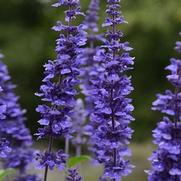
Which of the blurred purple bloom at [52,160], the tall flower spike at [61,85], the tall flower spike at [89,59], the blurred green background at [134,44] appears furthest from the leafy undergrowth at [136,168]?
the tall flower spike at [61,85]

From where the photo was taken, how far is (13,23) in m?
26.2

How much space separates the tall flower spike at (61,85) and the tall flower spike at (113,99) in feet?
0.82

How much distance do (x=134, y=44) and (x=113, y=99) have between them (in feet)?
53.7

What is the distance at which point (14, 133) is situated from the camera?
795 centimetres

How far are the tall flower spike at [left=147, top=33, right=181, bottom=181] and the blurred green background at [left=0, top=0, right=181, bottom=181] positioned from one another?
13779 millimetres

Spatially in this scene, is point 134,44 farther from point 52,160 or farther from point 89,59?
point 52,160

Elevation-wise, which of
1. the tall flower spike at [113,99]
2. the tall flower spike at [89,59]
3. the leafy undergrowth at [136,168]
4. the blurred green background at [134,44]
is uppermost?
the blurred green background at [134,44]

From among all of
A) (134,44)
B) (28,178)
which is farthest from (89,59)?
(134,44)

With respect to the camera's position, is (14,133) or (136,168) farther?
(136,168)

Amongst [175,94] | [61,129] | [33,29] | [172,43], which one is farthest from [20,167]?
[33,29]

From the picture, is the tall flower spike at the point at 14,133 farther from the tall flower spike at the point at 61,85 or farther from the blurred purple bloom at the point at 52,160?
the tall flower spike at the point at 61,85

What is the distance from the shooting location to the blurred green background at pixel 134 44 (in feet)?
73.2

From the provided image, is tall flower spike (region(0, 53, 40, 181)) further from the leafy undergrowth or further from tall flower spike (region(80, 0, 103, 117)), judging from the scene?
the leafy undergrowth

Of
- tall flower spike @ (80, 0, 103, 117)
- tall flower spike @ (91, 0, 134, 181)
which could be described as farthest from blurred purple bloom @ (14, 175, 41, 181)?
tall flower spike @ (91, 0, 134, 181)
